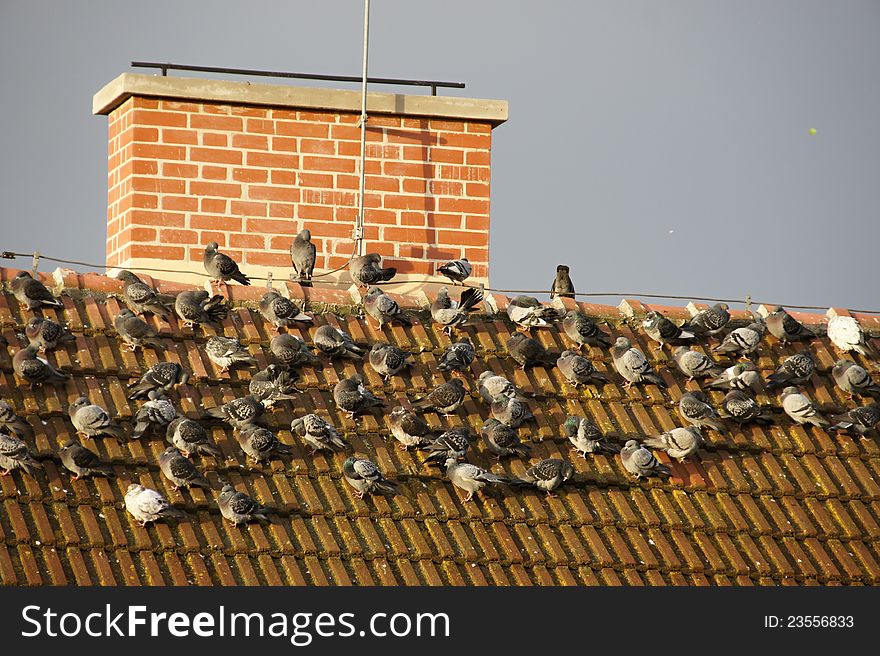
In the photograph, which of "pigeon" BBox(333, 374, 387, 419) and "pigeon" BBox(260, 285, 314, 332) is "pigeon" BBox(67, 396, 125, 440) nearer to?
"pigeon" BBox(333, 374, 387, 419)

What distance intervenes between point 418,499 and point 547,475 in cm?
83

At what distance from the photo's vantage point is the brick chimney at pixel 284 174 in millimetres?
11930

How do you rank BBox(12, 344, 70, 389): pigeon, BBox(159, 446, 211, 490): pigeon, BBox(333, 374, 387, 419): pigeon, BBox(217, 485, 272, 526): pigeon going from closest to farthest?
1. BBox(217, 485, 272, 526): pigeon
2. BBox(159, 446, 211, 490): pigeon
3. BBox(12, 344, 70, 389): pigeon
4. BBox(333, 374, 387, 419): pigeon

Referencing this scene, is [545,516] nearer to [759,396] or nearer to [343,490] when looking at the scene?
[343,490]

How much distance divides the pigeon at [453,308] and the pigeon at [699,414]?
1642 mm

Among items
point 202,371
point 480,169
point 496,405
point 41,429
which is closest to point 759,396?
point 496,405

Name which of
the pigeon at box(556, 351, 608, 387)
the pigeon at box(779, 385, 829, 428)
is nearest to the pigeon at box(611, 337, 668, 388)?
the pigeon at box(556, 351, 608, 387)

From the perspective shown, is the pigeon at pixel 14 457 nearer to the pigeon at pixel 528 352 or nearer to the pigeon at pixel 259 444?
the pigeon at pixel 259 444

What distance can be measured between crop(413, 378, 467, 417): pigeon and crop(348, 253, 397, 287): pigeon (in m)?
1.43

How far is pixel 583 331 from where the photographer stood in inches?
436

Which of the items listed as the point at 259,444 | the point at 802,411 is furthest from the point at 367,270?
the point at 802,411

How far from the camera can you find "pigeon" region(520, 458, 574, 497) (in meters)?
9.74

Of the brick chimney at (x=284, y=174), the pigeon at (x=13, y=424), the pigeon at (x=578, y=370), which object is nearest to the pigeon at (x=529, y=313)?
the pigeon at (x=578, y=370)

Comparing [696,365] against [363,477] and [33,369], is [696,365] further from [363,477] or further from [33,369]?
[33,369]
